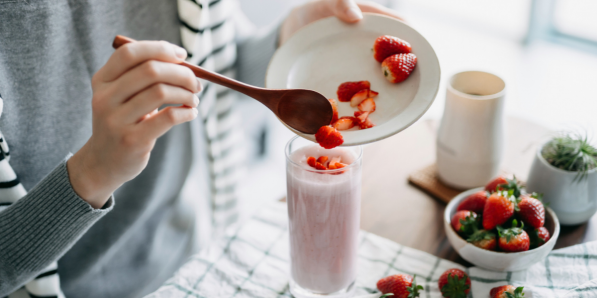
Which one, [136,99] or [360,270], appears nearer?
[136,99]

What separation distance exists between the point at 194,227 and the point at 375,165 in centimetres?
54

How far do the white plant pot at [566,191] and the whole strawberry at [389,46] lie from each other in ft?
1.16

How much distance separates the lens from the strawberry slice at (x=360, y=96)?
79 cm

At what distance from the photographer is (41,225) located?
745 millimetres

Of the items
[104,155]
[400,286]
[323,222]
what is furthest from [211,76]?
[400,286]

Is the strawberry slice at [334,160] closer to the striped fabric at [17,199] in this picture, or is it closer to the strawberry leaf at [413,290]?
the strawberry leaf at [413,290]

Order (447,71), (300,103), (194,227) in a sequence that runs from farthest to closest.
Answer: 1. (447,71)
2. (194,227)
3. (300,103)

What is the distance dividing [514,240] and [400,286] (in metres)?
0.21

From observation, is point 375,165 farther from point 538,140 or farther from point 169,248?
point 169,248

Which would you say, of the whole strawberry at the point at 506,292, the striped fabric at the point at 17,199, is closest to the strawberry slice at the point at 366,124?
the whole strawberry at the point at 506,292

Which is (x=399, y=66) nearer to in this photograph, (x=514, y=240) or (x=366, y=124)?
(x=366, y=124)

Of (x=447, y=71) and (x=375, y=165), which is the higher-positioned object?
(x=375, y=165)

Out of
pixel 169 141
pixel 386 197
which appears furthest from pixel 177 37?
pixel 386 197

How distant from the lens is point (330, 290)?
0.82m
